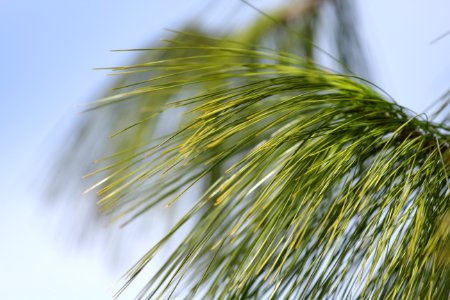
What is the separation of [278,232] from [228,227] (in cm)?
7

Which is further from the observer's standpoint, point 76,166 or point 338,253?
point 76,166

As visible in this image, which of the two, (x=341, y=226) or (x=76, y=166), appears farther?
(x=76, y=166)

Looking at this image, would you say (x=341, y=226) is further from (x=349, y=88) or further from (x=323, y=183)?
(x=349, y=88)

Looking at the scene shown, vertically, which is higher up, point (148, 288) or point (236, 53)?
point (236, 53)

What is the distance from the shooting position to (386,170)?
76 centimetres

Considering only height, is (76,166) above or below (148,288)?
below

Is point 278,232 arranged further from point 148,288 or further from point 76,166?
A: point 76,166

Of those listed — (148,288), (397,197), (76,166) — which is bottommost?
(76,166)

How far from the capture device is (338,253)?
748 mm

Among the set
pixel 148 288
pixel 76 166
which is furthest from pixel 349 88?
pixel 76 166

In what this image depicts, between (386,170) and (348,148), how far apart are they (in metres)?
0.04

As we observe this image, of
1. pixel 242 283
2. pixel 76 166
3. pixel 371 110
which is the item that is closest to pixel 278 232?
pixel 242 283

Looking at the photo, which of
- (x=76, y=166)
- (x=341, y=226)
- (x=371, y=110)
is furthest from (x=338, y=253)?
(x=76, y=166)

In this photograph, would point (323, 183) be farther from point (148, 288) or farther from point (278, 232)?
point (148, 288)
